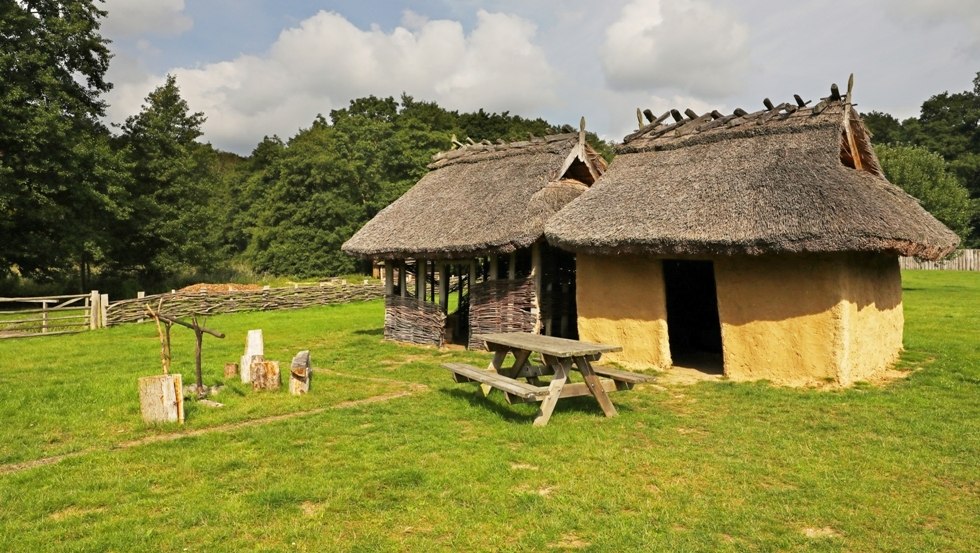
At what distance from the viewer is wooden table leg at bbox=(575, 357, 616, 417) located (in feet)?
24.7

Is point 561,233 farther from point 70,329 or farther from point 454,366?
point 70,329

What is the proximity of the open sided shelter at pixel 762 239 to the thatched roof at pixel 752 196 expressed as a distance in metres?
0.02

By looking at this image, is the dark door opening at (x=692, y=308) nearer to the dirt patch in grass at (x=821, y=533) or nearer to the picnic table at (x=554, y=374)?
the picnic table at (x=554, y=374)

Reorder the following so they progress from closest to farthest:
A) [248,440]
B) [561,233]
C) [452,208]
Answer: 1. [248,440]
2. [561,233]
3. [452,208]

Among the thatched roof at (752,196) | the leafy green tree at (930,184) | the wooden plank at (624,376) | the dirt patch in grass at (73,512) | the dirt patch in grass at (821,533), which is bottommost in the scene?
the dirt patch in grass at (821,533)

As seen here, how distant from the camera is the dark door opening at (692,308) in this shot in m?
14.8

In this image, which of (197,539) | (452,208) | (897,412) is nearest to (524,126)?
(452,208)

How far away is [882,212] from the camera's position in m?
9.37

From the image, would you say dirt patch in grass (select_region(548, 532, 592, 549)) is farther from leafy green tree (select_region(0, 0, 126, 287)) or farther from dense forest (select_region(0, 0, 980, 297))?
leafy green tree (select_region(0, 0, 126, 287))

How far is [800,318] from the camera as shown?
959 centimetres

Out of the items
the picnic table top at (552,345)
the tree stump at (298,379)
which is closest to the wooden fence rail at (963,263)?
the picnic table top at (552,345)

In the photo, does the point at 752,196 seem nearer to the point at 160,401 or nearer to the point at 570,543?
the point at 570,543

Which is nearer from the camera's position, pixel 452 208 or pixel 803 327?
pixel 803 327

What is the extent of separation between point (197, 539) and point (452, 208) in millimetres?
11135
